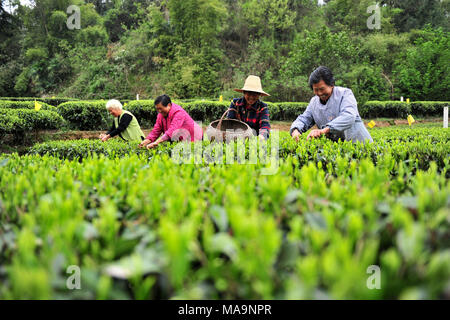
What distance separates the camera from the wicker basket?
3.67 meters

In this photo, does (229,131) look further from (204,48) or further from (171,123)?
(204,48)

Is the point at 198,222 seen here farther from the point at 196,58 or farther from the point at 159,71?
the point at 159,71

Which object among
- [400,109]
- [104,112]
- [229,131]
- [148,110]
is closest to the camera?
[229,131]

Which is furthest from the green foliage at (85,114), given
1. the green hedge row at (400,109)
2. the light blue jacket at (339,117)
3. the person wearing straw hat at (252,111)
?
the green hedge row at (400,109)

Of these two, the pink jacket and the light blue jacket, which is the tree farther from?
the pink jacket

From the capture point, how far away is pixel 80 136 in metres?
10.6

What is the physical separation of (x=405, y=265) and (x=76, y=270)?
2.90 feet

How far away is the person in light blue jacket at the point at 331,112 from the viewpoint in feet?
11.7

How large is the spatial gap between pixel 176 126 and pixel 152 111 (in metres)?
7.63

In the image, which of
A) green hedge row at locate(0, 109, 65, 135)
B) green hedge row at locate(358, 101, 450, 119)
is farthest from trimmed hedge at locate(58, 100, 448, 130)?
green hedge row at locate(0, 109, 65, 135)

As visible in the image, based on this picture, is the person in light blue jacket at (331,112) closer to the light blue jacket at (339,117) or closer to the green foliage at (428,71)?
the light blue jacket at (339,117)

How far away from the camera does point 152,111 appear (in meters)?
11.8

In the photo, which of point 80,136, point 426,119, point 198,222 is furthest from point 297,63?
point 198,222

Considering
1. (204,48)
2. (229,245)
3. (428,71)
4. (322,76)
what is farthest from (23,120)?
(428,71)
